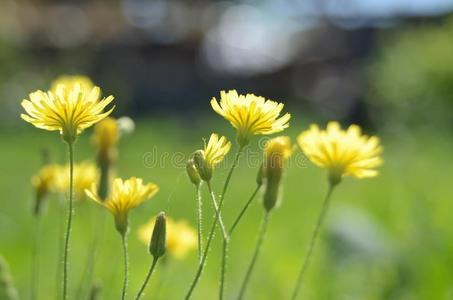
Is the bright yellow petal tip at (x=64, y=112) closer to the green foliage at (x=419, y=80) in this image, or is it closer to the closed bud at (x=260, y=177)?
the closed bud at (x=260, y=177)

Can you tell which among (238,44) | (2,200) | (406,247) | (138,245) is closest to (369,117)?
(2,200)

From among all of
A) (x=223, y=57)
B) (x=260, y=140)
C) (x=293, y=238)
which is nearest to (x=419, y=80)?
(x=293, y=238)

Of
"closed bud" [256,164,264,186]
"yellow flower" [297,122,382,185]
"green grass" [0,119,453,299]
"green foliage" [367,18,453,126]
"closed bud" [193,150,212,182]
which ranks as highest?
"green foliage" [367,18,453,126]

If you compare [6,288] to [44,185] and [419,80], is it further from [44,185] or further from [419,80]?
[419,80]

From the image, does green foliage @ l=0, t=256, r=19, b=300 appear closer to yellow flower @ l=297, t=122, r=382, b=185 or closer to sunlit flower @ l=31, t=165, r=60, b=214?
sunlit flower @ l=31, t=165, r=60, b=214

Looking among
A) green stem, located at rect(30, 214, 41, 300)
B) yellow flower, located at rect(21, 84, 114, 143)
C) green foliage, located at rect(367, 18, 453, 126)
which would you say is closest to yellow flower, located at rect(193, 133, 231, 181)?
yellow flower, located at rect(21, 84, 114, 143)

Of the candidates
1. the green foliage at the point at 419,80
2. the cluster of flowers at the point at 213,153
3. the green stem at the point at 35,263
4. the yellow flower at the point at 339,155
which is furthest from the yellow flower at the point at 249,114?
the green foliage at the point at 419,80

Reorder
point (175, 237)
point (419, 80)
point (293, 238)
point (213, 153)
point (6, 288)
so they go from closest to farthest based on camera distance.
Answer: point (213, 153)
point (6, 288)
point (175, 237)
point (293, 238)
point (419, 80)
